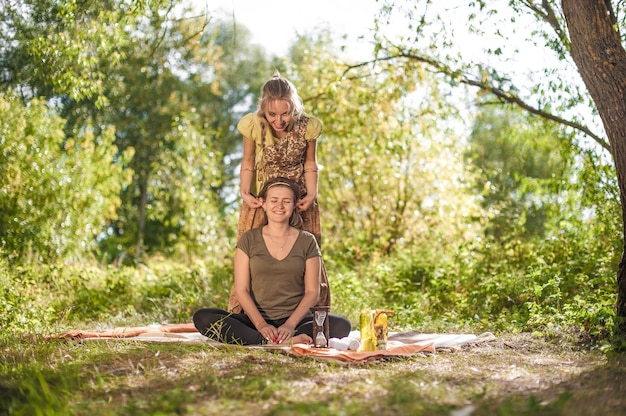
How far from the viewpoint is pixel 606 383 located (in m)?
3.36

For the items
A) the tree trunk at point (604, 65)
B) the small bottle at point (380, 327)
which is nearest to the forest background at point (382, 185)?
the tree trunk at point (604, 65)

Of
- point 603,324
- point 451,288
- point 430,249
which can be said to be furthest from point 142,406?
point 430,249

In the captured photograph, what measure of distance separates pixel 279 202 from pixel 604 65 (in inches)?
86.4

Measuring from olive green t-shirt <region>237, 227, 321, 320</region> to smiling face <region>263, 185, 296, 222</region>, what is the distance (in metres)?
0.20

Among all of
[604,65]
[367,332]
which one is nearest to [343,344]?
[367,332]

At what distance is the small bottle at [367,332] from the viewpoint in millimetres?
4375

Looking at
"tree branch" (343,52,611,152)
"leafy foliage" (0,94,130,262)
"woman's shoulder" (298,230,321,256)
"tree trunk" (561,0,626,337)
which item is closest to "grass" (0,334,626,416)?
"woman's shoulder" (298,230,321,256)

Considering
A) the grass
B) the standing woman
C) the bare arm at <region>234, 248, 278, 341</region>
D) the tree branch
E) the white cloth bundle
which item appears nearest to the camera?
the grass

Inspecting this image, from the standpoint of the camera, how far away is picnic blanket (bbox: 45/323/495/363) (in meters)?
3.98

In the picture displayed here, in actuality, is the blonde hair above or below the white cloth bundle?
above

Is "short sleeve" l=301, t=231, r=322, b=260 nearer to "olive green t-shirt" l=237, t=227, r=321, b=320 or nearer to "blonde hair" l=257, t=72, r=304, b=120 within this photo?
"olive green t-shirt" l=237, t=227, r=321, b=320

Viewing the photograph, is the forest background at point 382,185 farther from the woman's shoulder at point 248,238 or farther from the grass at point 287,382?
the woman's shoulder at point 248,238

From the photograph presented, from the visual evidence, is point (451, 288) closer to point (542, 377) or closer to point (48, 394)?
point (542, 377)

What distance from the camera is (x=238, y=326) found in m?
4.55
